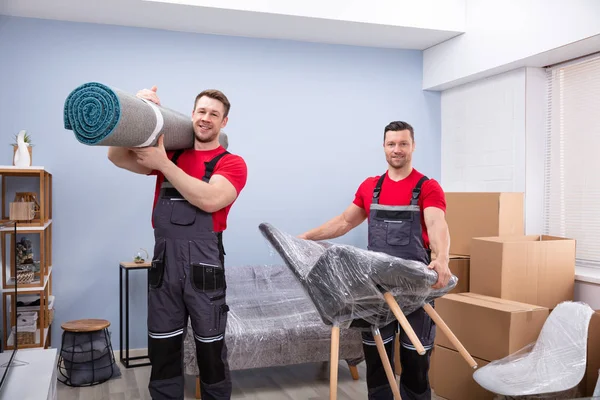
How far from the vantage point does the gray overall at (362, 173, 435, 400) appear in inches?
111

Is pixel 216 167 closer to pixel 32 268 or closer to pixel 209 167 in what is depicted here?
pixel 209 167

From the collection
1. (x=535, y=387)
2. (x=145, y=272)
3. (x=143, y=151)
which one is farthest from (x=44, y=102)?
(x=535, y=387)

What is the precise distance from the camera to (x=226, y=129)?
15.2ft

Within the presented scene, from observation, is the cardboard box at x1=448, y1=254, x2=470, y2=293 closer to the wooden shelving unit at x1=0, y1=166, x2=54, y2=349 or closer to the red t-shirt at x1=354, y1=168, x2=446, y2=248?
the red t-shirt at x1=354, y1=168, x2=446, y2=248

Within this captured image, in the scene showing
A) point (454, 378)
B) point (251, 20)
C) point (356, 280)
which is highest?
point (251, 20)

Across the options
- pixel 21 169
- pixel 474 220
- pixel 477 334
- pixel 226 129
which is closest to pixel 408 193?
pixel 477 334

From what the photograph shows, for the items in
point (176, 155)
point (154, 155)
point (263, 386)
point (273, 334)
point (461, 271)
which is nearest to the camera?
point (154, 155)

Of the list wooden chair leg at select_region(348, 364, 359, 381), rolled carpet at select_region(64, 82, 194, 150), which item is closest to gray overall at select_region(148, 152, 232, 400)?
→ rolled carpet at select_region(64, 82, 194, 150)

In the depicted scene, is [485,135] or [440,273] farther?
[485,135]

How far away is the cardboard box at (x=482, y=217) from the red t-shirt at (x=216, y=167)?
6.85ft

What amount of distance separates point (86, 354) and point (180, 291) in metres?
1.91

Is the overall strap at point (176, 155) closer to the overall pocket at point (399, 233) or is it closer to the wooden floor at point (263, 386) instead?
the overall pocket at point (399, 233)

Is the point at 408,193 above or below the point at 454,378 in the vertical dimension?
above

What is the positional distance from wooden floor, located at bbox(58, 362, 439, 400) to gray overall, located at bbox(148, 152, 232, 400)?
1290 mm
